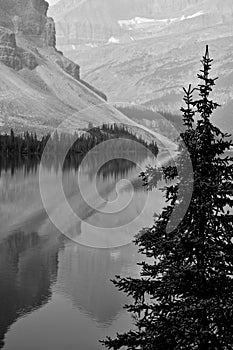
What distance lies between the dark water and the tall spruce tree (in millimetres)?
15647

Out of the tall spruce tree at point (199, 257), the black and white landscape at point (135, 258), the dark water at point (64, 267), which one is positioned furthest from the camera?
the dark water at point (64, 267)

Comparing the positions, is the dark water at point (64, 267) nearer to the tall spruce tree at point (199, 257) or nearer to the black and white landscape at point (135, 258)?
the black and white landscape at point (135, 258)

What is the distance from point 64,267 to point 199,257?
32352 mm

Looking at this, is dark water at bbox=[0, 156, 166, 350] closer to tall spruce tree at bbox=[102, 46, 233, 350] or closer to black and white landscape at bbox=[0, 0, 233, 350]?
black and white landscape at bbox=[0, 0, 233, 350]

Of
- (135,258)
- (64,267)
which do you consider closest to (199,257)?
(64,267)

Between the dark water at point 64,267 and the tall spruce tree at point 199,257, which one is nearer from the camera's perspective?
the tall spruce tree at point 199,257

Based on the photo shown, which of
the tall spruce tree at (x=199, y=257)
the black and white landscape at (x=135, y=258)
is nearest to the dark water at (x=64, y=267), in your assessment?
the black and white landscape at (x=135, y=258)

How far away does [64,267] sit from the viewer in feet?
158

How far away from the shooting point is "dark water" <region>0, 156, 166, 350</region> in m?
34.0

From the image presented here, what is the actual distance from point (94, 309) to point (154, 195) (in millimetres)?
50556

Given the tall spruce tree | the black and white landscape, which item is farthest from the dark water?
the tall spruce tree

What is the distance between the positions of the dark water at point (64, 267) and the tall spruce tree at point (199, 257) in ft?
51.3

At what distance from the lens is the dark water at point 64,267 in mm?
34016

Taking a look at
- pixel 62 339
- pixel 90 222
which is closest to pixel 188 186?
pixel 62 339
